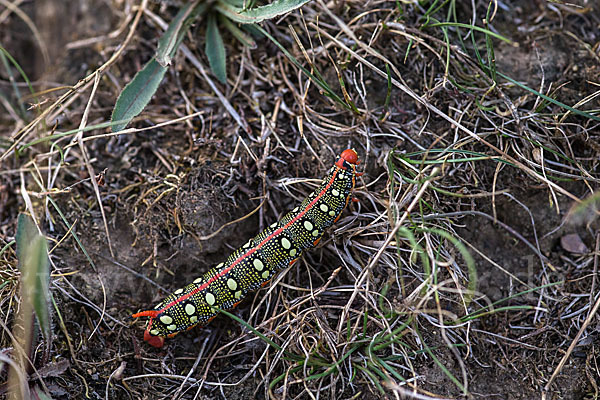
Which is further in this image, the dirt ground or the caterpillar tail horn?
the caterpillar tail horn

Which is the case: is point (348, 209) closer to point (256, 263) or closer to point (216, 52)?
point (256, 263)

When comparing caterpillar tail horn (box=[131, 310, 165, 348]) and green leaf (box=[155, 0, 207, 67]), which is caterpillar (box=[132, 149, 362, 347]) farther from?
green leaf (box=[155, 0, 207, 67])

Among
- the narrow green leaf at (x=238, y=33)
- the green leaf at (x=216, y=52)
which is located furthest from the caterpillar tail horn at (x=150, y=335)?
the narrow green leaf at (x=238, y=33)

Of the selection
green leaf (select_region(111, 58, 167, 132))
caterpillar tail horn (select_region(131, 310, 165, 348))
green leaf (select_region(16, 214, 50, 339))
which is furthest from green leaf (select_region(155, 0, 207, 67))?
caterpillar tail horn (select_region(131, 310, 165, 348))

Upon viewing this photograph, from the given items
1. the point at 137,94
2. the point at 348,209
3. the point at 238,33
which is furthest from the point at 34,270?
the point at 238,33

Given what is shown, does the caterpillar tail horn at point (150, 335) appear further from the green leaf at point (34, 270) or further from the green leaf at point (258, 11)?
the green leaf at point (258, 11)
